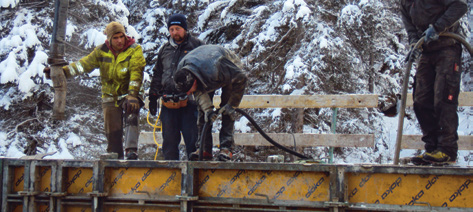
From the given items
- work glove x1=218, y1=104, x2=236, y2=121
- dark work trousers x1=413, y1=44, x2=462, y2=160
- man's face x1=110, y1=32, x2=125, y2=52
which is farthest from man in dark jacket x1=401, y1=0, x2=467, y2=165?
man's face x1=110, y1=32, x2=125, y2=52

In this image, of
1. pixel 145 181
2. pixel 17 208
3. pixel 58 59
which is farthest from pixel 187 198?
pixel 58 59

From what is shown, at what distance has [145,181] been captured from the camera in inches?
132

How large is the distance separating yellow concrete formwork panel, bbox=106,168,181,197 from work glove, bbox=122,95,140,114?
1.34 metres

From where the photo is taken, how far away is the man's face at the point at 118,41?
4863 mm

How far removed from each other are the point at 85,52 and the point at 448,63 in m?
9.53

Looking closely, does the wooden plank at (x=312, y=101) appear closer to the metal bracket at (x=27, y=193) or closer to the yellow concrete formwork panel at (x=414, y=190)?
the yellow concrete formwork panel at (x=414, y=190)

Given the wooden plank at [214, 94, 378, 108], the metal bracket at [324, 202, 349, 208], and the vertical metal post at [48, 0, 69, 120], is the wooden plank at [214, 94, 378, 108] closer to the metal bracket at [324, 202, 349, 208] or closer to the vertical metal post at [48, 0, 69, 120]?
the vertical metal post at [48, 0, 69, 120]

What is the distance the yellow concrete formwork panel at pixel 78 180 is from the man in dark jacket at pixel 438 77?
2689mm

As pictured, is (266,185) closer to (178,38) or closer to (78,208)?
(78,208)

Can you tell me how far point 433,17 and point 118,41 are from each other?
10.2 ft

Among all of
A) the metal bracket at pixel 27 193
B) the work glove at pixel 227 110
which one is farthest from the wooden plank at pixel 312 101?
the metal bracket at pixel 27 193

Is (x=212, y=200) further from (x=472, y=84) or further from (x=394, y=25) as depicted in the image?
(x=472, y=84)

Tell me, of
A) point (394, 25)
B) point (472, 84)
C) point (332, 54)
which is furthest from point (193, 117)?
point (472, 84)

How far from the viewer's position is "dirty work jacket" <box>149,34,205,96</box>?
4.75 m
